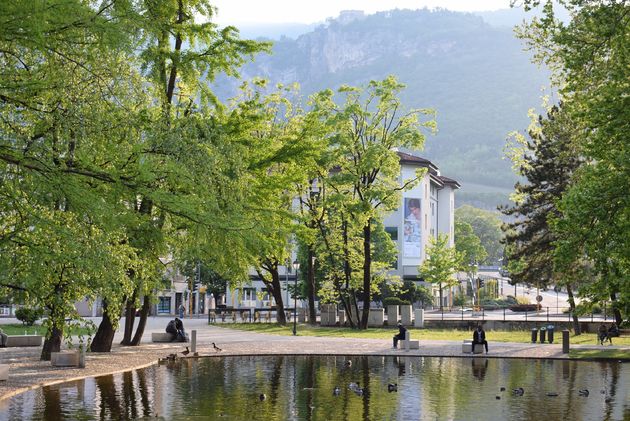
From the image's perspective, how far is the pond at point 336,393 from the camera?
17812mm

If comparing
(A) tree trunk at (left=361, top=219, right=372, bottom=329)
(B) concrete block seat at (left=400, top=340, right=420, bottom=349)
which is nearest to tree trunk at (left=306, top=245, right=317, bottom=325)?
(A) tree trunk at (left=361, top=219, right=372, bottom=329)

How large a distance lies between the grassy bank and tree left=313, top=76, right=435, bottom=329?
3020 mm

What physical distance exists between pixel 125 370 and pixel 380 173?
32.1 metres

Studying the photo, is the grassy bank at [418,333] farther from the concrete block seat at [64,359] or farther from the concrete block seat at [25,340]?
the concrete block seat at [64,359]

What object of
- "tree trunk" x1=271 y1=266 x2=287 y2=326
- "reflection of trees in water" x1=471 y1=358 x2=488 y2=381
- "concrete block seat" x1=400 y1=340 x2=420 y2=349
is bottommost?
"reflection of trees in water" x1=471 y1=358 x2=488 y2=381

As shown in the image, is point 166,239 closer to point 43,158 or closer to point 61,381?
point 61,381

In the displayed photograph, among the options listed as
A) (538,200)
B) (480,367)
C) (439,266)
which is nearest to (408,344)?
(480,367)

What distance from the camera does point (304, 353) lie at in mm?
34906

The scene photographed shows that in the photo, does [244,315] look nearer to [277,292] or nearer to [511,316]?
[277,292]

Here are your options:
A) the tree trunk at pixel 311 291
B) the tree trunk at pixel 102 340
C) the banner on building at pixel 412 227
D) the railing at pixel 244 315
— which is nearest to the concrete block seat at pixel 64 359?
the tree trunk at pixel 102 340

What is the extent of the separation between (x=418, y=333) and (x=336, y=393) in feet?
105

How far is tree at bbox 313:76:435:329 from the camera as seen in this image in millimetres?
52906

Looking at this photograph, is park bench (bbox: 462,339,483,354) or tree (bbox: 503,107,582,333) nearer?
park bench (bbox: 462,339,483,354)

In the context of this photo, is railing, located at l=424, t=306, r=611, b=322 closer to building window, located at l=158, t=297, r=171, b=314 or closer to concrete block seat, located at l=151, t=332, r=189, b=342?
concrete block seat, located at l=151, t=332, r=189, b=342
